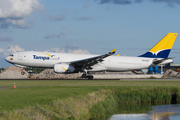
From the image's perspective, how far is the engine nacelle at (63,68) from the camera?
40.3m

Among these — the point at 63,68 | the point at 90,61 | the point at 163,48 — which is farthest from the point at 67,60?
the point at 163,48

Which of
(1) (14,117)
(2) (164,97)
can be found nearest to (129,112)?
(2) (164,97)

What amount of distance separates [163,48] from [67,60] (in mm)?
19139

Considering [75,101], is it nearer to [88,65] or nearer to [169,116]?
[169,116]

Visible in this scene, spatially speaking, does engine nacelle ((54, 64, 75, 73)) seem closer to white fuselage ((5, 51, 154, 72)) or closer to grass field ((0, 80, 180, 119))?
white fuselage ((5, 51, 154, 72))

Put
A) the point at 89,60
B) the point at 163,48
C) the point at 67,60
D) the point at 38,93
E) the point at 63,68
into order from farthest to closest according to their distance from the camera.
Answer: the point at 163,48 < the point at 67,60 < the point at 89,60 < the point at 63,68 < the point at 38,93

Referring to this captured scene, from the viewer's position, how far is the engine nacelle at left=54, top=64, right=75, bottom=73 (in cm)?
4030

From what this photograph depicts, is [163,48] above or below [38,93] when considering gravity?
above

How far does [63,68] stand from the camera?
1603 inches

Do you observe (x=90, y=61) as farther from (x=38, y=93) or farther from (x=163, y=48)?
(x=38, y=93)

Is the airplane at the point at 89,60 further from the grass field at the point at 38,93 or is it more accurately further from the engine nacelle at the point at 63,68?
the grass field at the point at 38,93

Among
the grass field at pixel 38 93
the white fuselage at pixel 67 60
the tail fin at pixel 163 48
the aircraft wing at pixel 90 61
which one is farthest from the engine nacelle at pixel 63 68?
the tail fin at pixel 163 48

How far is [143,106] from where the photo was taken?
22.7 metres

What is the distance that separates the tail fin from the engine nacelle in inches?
626
